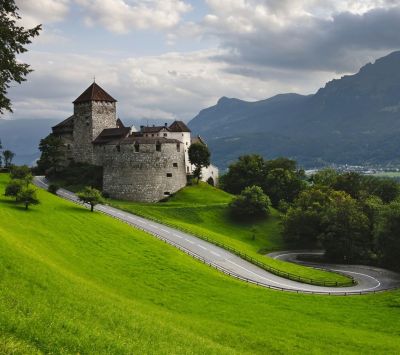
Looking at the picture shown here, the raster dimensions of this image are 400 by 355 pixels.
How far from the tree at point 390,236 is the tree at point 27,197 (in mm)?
50329

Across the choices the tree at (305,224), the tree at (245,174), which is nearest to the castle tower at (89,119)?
the tree at (245,174)

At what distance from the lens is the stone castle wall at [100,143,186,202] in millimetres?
99938

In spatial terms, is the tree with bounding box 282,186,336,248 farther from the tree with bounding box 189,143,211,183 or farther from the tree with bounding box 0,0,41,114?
the tree with bounding box 0,0,41,114

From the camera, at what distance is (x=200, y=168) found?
10875 centimetres

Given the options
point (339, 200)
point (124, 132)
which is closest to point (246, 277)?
point (339, 200)

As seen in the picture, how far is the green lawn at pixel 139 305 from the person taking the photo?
19.8 metres

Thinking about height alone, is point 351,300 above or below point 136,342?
below

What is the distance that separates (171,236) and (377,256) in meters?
35.3

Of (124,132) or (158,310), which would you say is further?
(124,132)

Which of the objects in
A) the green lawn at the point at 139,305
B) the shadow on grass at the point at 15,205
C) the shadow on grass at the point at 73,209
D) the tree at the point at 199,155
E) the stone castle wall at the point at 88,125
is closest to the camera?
the green lawn at the point at 139,305

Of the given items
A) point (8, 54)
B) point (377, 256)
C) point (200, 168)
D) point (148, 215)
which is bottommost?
point (377, 256)

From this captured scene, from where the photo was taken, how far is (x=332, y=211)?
84.4 m

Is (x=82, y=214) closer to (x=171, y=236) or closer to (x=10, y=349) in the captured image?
(x=171, y=236)

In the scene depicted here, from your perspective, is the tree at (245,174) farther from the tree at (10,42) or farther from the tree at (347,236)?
the tree at (10,42)
